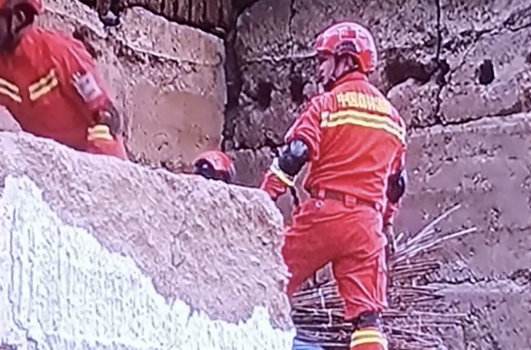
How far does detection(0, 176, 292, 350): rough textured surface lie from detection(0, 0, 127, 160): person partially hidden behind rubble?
1.06 meters

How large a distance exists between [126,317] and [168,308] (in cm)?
8

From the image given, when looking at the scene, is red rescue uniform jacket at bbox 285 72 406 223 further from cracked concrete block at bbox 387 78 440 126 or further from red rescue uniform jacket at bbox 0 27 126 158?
cracked concrete block at bbox 387 78 440 126

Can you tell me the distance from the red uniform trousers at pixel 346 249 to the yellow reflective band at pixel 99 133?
54 cm

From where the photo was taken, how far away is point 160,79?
15.8ft

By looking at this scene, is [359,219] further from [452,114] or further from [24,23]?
[452,114]

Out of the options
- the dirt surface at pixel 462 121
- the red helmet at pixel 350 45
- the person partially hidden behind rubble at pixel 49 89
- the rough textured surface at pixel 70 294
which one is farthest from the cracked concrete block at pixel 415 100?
the rough textured surface at pixel 70 294

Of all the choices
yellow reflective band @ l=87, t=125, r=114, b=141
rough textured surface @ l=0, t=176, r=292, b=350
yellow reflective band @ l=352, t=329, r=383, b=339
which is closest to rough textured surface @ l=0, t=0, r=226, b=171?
yellow reflective band @ l=87, t=125, r=114, b=141

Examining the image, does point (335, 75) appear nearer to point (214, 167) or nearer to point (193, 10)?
point (214, 167)

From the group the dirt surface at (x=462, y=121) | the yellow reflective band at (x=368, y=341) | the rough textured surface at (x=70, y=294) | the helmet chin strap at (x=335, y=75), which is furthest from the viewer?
the dirt surface at (x=462, y=121)

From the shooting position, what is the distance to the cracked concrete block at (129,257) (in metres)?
1.66

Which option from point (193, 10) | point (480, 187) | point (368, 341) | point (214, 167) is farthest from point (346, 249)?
point (193, 10)

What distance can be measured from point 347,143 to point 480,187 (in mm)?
1209

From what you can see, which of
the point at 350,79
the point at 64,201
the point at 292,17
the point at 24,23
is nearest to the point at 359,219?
the point at 350,79

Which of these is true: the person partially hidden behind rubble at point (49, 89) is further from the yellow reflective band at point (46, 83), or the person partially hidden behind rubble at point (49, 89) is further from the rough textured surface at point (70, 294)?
the rough textured surface at point (70, 294)
